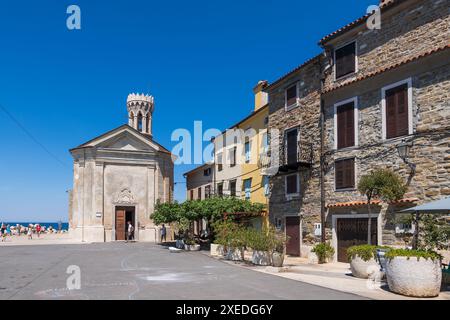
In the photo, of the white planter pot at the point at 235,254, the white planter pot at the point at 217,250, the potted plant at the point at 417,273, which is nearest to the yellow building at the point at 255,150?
the white planter pot at the point at 217,250

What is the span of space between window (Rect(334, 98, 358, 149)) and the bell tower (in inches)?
1424

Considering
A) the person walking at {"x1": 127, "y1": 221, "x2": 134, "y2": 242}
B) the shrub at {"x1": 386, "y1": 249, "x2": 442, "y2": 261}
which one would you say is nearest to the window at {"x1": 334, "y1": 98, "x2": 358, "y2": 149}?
the shrub at {"x1": 386, "y1": 249, "x2": 442, "y2": 261}

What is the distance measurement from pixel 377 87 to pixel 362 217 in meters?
5.12

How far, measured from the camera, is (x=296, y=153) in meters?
23.3

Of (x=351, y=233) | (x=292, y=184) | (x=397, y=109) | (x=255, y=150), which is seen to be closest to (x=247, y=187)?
(x=255, y=150)

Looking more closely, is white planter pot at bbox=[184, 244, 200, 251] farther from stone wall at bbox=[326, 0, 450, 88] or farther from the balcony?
stone wall at bbox=[326, 0, 450, 88]

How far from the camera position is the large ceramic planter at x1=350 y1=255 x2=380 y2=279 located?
45.1 feet

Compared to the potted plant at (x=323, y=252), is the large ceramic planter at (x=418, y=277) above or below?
above

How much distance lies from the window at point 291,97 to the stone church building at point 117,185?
62.4 ft

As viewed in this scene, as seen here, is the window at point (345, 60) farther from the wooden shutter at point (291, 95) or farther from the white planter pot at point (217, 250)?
the white planter pot at point (217, 250)

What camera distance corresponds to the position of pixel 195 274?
602 inches

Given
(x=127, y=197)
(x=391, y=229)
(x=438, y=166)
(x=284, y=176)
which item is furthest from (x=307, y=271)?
(x=127, y=197)

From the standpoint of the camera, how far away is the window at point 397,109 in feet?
55.5
